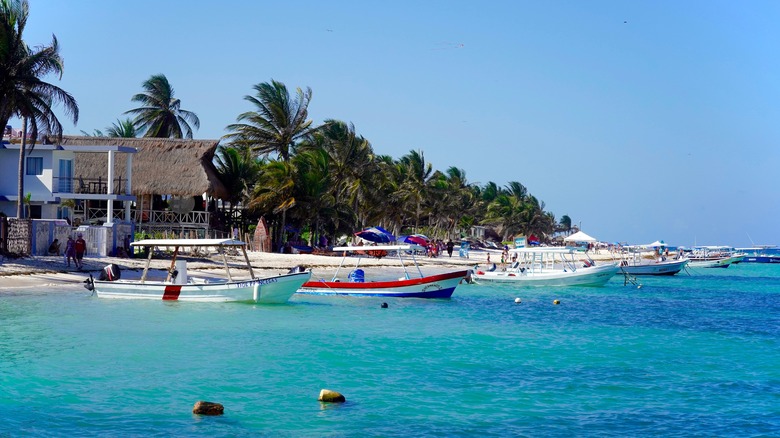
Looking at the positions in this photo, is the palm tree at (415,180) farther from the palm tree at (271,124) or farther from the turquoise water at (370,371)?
the turquoise water at (370,371)

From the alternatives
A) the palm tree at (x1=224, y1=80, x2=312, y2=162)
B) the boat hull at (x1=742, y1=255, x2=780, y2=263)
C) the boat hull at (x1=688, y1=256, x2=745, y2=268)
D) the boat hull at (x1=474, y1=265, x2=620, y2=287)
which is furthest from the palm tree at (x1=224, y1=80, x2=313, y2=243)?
the boat hull at (x1=742, y1=255, x2=780, y2=263)

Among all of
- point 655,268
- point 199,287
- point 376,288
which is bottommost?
point 376,288

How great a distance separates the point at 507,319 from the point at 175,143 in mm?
30956

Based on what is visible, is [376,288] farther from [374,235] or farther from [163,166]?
[163,166]

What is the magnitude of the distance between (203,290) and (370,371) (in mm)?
10332

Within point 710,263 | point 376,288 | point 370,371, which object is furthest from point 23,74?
point 710,263

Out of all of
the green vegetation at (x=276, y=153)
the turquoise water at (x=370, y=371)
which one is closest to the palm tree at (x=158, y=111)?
the green vegetation at (x=276, y=153)

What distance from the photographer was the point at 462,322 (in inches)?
943

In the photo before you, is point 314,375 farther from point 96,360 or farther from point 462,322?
point 462,322

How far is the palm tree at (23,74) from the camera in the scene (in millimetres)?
30844

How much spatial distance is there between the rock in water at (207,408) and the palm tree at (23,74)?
23.3 metres

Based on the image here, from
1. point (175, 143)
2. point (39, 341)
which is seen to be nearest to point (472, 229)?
point (175, 143)

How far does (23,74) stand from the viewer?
3114 centimetres

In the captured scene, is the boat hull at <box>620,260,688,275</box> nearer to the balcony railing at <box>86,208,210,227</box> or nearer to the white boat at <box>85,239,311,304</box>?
the balcony railing at <box>86,208,210,227</box>
